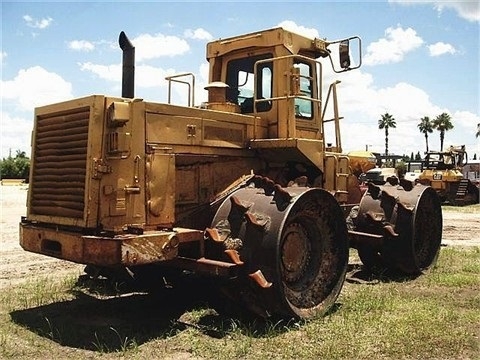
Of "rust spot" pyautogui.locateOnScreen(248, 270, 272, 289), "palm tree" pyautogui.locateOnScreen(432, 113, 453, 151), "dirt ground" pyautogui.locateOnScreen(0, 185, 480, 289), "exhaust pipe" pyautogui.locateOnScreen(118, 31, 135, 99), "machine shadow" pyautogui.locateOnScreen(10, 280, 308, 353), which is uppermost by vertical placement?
"palm tree" pyautogui.locateOnScreen(432, 113, 453, 151)

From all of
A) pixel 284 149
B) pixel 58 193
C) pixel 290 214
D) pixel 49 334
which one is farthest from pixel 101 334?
pixel 284 149

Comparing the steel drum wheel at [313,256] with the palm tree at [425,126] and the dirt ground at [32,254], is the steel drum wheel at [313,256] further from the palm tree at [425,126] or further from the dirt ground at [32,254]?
the palm tree at [425,126]

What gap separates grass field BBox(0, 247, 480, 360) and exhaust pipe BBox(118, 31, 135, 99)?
2.47 metres

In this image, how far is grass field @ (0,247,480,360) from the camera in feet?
16.0

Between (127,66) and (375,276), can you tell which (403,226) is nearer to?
(375,276)

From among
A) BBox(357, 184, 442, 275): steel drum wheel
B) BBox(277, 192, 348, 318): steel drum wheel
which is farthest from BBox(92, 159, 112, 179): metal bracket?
BBox(357, 184, 442, 275): steel drum wheel

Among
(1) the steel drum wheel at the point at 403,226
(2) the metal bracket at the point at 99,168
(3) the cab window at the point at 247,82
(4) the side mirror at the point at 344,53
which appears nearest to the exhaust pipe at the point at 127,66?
(2) the metal bracket at the point at 99,168

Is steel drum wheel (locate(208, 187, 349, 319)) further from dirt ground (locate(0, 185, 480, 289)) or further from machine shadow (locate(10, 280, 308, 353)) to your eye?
dirt ground (locate(0, 185, 480, 289))

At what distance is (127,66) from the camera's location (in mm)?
5988

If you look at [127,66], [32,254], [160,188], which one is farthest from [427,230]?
[32,254]

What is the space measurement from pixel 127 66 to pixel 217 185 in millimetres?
1704

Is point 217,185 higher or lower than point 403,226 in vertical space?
higher

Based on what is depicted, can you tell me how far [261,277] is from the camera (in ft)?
17.5

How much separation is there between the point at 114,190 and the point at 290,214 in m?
1.78
